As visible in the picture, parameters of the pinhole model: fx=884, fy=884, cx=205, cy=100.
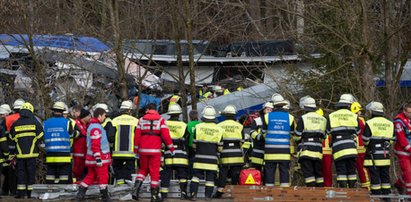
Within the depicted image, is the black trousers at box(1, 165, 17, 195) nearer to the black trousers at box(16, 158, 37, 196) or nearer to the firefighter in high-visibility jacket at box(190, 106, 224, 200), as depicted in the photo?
the black trousers at box(16, 158, 37, 196)

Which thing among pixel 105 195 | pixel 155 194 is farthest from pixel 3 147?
pixel 155 194

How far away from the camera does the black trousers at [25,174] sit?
58.8 ft

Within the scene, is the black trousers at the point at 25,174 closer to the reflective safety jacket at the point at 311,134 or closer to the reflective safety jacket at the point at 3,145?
the reflective safety jacket at the point at 3,145

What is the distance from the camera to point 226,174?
60.4 feet

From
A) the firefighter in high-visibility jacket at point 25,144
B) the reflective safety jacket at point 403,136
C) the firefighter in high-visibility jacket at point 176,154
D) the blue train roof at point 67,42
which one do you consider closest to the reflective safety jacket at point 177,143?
the firefighter in high-visibility jacket at point 176,154

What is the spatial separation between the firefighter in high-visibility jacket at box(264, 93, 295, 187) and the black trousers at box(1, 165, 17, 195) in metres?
5.50

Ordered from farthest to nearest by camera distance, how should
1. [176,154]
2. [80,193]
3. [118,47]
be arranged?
[118,47] < [176,154] < [80,193]

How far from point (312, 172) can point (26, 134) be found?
5833 mm

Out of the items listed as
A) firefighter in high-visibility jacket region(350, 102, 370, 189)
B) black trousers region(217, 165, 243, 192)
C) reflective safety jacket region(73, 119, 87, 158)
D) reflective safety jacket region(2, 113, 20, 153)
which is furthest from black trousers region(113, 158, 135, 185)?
firefighter in high-visibility jacket region(350, 102, 370, 189)

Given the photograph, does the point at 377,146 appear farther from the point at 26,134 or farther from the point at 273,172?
the point at 26,134

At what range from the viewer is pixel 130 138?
1803 cm

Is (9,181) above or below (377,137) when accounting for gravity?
below

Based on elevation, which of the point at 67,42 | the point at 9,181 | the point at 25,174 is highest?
the point at 67,42

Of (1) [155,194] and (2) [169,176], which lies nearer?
(1) [155,194]
